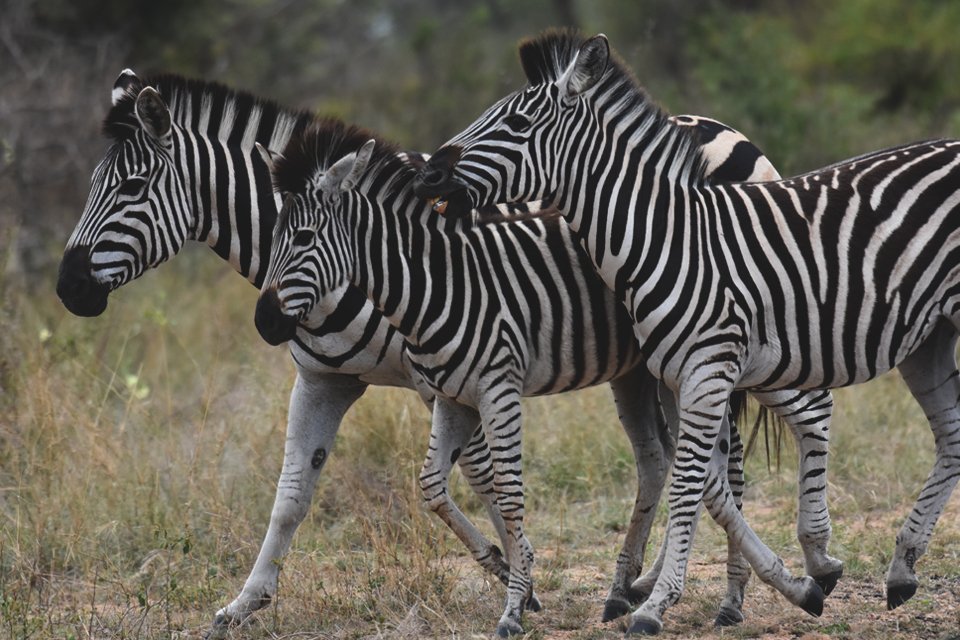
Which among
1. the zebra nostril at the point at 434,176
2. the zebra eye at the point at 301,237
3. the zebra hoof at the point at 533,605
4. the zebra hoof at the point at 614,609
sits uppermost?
the zebra nostril at the point at 434,176

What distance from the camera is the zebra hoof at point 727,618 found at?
567 centimetres

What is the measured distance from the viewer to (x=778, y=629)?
219 inches

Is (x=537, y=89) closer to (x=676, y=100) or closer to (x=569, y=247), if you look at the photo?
(x=569, y=247)

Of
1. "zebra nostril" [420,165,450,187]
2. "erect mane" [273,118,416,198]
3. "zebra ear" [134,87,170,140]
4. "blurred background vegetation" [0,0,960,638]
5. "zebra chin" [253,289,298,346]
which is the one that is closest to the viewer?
"zebra chin" [253,289,298,346]

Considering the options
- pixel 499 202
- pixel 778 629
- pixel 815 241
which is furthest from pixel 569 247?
pixel 778 629

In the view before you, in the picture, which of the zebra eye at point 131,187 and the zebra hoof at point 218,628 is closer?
the zebra eye at point 131,187

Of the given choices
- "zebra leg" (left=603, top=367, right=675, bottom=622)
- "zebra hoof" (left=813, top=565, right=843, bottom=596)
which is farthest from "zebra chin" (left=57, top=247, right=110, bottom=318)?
"zebra hoof" (left=813, top=565, right=843, bottom=596)

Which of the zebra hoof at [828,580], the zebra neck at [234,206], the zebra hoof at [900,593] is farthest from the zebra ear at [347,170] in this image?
the zebra hoof at [900,593]

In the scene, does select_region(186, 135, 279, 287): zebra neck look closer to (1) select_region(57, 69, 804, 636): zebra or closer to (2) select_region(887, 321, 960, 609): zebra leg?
(1) select_region(57, 69, 804, 636): zebra

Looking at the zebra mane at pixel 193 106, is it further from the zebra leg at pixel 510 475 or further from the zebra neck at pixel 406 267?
the zebra leg at pixel 510 475

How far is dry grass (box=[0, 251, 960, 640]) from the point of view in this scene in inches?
228

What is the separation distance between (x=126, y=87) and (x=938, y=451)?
13.6 ft

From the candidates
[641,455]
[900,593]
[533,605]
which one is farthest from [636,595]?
[900,593]

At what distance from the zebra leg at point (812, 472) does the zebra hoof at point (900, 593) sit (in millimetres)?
275
